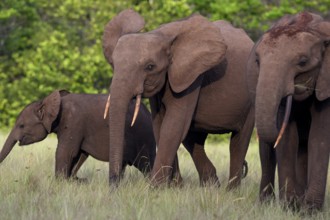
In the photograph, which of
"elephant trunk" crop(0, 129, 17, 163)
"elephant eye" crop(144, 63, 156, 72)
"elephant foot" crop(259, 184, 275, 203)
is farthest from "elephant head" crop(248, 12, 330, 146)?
"elephant trunk" crop(0, 129, 17, 163)

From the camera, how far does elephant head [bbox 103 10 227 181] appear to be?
8398mm

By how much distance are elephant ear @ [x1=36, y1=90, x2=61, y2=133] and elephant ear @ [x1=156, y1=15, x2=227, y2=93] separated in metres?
1.93


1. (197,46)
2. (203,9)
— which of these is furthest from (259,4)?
(197,46)

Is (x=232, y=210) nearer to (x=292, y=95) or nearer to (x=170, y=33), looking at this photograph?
(x=292, y=95)

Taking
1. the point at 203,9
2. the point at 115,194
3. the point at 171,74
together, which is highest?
the point at 171,74

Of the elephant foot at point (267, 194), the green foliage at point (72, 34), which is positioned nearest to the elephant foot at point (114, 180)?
the elephant foot at point (267, 194)

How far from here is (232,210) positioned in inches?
280

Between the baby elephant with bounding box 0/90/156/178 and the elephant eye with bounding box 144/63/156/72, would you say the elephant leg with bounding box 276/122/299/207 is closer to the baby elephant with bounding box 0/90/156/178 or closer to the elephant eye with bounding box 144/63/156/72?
the elephant eye with bounding box 144/63/156/72

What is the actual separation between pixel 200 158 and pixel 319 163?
8.95ft

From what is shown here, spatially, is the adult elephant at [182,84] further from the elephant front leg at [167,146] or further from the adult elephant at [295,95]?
the adult elephant at [295,95]

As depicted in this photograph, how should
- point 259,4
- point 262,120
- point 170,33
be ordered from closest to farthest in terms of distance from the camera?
point 262,120 < point 170,33 < point 259,4

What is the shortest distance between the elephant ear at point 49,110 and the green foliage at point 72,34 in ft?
40.5

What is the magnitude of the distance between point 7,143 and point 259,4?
13.6 meters

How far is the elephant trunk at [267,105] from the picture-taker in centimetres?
690
